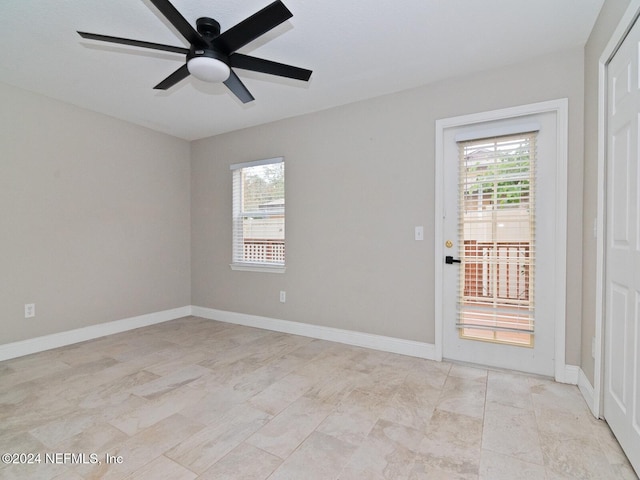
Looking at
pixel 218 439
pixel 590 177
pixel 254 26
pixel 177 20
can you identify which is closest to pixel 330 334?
pixel 218 439

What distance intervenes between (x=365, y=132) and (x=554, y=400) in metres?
2.65

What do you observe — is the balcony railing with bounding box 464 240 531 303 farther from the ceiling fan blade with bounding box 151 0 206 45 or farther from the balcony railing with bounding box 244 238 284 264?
the ceiling fan blade with bounding box 151 0 206 45

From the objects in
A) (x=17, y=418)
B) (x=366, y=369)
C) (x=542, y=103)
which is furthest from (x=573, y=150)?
(x=17, y=418)

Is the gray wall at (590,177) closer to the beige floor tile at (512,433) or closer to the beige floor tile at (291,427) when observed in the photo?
the beige floor tile at (512,433)

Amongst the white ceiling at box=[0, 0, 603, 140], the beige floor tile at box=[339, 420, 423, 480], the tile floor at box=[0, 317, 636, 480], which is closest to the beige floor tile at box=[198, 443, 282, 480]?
the tile floor at box=[0, 317, 636, 480]

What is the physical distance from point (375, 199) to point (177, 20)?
2110 millimetres

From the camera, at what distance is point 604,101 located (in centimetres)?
190

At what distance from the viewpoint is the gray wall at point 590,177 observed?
200 cm

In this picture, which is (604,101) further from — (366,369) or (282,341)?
(282,341)

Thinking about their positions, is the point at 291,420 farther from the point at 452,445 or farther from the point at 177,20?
the point at 177,20

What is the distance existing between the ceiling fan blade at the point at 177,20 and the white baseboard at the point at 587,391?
3.17 metres

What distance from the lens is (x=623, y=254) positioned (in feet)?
5.38

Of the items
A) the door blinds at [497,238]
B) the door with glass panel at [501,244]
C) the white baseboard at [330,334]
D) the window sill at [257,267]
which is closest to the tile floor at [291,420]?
the white baseboard at [330,334]

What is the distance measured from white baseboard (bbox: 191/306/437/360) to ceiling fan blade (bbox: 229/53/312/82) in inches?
94.4
